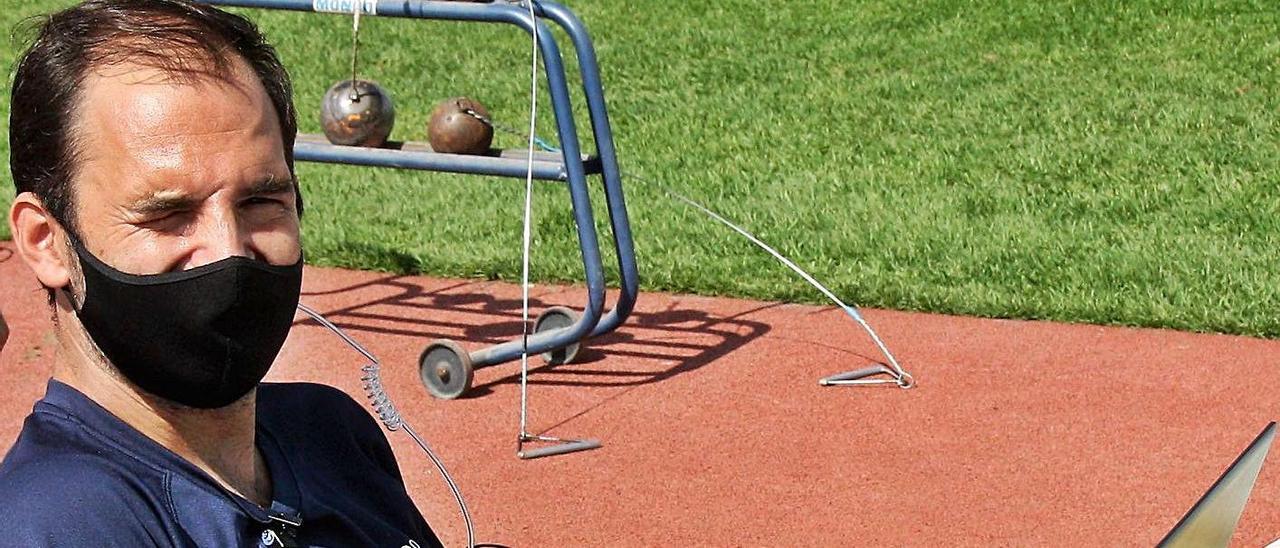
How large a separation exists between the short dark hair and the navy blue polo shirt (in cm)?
24

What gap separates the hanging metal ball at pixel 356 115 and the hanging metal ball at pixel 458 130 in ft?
0.73

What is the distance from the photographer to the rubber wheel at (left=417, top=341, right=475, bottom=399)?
19.8 feet

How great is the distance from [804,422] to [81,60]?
419 centimetres

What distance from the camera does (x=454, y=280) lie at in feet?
25.6

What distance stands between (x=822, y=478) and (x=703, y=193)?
4124 millimetres

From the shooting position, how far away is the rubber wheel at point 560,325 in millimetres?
6480

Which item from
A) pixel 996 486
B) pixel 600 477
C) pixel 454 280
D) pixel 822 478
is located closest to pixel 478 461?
pixel 600 477

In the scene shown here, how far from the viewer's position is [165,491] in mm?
1884

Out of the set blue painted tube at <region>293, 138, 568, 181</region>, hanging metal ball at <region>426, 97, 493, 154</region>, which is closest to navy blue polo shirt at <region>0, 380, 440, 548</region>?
blue painted tube at <region>293, 138, 568, 181</region>

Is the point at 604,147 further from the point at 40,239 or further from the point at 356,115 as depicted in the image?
the point at 40,239

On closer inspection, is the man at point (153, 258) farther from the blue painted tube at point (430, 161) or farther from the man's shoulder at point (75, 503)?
the blue painted tube at point (430, 161)

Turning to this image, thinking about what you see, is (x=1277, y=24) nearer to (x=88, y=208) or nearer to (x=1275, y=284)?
(x=1275, y=284)

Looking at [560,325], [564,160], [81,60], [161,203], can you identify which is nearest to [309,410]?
[161,203]

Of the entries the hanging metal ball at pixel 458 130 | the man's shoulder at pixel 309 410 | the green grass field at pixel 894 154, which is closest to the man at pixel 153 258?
the man's shoulder at pixel 309 410
